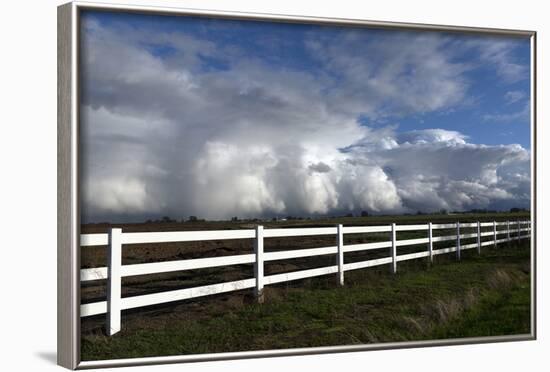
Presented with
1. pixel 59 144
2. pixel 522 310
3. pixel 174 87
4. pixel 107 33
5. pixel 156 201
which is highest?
pixel 107 33

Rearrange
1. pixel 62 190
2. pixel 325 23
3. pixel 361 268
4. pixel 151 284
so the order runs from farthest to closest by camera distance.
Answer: pixel 361 268, pixel 151 284, pixel 325 23, pixel 62 190

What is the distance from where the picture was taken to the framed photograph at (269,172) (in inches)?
173

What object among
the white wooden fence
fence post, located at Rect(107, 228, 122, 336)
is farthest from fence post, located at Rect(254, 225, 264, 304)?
fence post, located at Rect(107, 228, 122, 336)

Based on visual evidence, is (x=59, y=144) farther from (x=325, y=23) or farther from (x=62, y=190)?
(x=325, y=23)

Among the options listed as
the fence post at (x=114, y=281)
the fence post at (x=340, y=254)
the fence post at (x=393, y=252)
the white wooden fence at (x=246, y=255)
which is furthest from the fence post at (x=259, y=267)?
the fence post at (x=393, y=252)

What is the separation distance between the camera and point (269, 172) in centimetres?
483

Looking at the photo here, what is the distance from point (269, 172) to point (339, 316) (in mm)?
1566

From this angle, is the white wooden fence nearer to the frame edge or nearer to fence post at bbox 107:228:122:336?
fence post at bbox 107:228:122:336

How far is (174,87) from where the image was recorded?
15.0 feet

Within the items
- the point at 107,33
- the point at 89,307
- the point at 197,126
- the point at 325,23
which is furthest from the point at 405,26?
the point at 89,307

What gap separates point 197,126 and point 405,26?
92.1 inches

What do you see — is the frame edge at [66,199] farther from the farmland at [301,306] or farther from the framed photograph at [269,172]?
the farmland at [301,306]

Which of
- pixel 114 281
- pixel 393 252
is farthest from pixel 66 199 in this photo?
pixel 393 252

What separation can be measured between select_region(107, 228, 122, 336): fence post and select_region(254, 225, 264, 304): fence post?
1.47 metres
